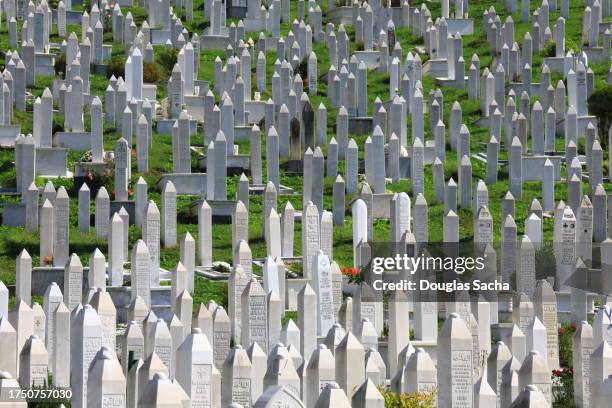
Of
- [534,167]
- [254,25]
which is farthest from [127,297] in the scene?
[254,25]

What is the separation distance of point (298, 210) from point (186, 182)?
6.36 ft

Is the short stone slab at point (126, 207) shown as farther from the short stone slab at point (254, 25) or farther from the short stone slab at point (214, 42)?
the short stone slab at point (254, 25)

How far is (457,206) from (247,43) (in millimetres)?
9758

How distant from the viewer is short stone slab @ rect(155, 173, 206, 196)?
30.8m

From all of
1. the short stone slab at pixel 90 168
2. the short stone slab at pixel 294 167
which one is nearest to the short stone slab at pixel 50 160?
the short stone slab at pixel 90 168

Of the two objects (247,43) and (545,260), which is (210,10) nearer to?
(247,43)

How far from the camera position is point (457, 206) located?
1209 inches

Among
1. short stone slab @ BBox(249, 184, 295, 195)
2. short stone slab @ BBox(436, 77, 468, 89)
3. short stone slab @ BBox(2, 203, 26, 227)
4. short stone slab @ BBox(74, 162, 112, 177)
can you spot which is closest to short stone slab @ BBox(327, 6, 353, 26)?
short stone slab @ BBox(436, 77, 468, 89)

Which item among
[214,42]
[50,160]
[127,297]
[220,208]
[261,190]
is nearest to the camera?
[127,297]

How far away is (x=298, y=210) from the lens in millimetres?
30312

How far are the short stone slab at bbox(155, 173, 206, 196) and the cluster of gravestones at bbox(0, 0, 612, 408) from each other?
3 centimetres

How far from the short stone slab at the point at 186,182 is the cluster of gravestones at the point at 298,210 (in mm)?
32

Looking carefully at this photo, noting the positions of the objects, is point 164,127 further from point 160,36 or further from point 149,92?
point 160,36

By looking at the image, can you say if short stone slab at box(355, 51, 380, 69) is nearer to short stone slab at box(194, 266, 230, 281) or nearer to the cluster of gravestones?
the cluster of gravestones
